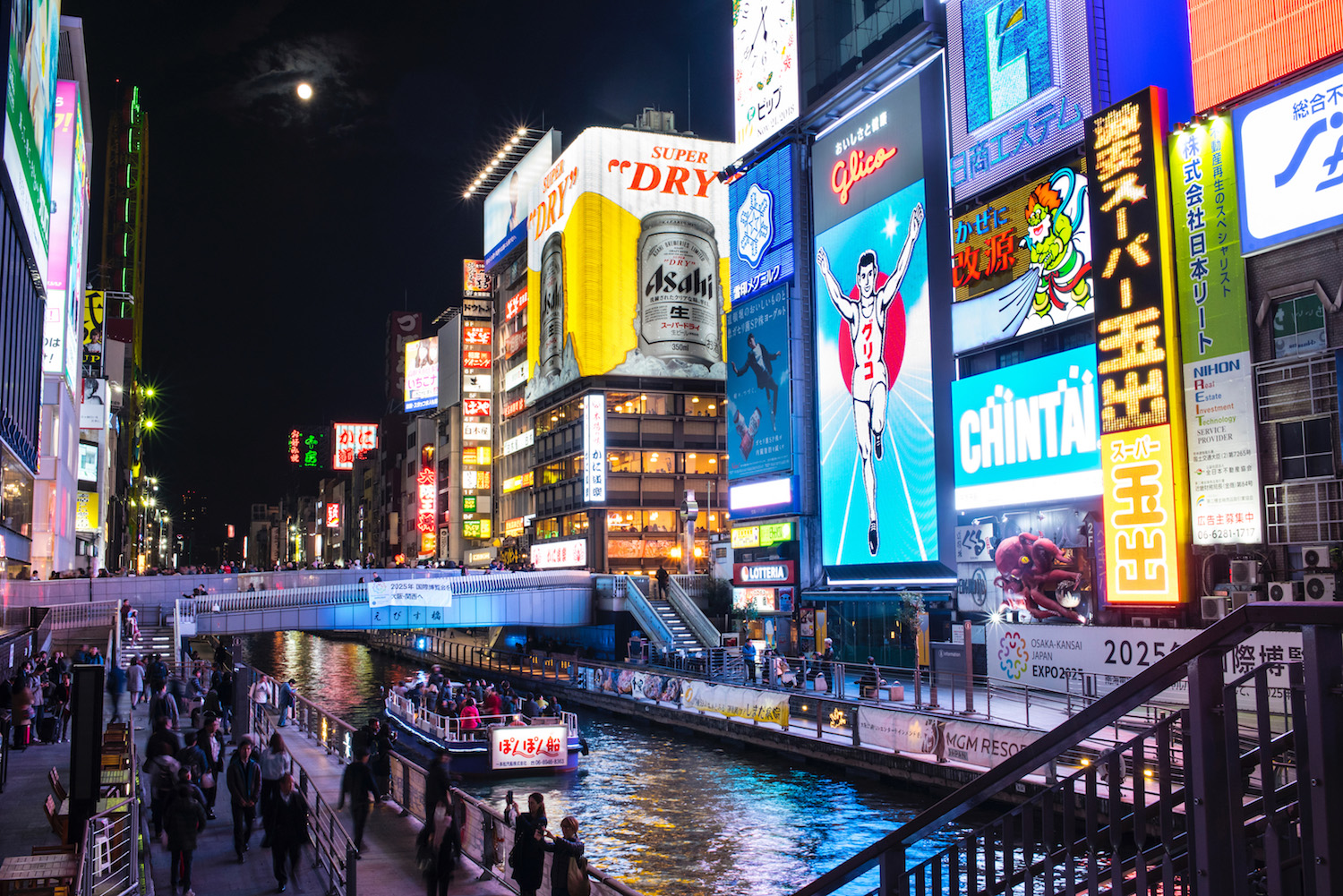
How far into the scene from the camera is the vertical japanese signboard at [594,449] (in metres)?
88.7

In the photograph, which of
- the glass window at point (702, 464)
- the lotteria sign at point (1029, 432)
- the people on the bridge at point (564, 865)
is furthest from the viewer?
the glass window at point (702, 464)

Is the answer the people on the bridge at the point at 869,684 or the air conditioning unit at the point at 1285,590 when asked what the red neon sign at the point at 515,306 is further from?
the air conditioning unit at the point at 1285,590

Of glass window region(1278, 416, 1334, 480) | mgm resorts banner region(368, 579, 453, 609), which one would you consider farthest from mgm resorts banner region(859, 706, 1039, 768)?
mgm resorts banner region(368, 579, 453, 609)

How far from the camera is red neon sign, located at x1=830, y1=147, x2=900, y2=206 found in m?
50.3

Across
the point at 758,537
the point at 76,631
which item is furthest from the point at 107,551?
the point at 758,537

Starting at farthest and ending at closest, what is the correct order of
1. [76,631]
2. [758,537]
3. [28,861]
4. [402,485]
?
[402,485] < [758,537] < [76,631] < [28,861]

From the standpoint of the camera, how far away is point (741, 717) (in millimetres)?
36188

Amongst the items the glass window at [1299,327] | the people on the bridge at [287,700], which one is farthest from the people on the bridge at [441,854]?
the glass window at [1299,327]

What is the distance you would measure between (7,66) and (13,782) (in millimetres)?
19914

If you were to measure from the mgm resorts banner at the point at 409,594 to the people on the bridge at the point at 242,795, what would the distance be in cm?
3564

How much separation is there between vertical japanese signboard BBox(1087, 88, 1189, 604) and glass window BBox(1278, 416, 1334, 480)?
260cm

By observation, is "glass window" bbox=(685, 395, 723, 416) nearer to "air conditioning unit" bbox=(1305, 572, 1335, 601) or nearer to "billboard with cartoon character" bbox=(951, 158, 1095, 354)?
"billboard with cartoon character" bbox=(951, 158, 1095, 354)

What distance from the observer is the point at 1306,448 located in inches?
1127

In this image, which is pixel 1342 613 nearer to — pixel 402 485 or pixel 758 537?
pixel 758 537
